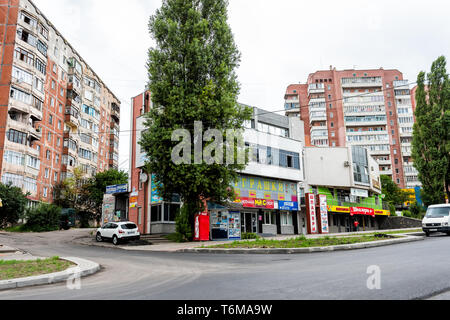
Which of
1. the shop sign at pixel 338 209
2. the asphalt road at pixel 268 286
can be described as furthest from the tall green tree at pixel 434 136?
the asphalt road at pixel 268 286

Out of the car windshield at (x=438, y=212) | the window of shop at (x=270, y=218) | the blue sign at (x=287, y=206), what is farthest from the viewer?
the blue sign at (x=287, y=206)

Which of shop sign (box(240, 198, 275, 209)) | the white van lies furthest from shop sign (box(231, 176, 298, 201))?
the white van

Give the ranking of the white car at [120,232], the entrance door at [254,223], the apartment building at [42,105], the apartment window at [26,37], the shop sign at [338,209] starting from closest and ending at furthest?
the white car at [120,232]
the entrance door at [254,223]
the apartment building at [42,105]
the shop sign at [338,209]
the apartment window at [26,37]

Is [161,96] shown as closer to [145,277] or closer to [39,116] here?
[145,277]

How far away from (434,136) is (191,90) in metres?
31.4

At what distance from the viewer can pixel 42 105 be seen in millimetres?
47062

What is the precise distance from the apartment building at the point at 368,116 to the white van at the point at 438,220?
62.3 m

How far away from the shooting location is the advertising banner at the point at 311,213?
36531 millimetres

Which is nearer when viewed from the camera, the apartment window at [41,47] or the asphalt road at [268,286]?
the asphalt road at [268,286]

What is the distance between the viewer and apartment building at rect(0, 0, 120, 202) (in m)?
41.3

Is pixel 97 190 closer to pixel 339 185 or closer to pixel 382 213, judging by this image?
pixel 339 185

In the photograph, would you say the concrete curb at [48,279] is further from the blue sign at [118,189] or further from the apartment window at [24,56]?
the apartment window at [24,56]

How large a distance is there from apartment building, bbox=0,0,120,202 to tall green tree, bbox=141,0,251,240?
2637 centimetres

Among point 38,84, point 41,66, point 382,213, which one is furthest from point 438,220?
point 41,66
